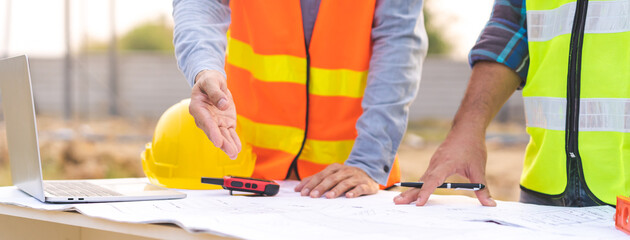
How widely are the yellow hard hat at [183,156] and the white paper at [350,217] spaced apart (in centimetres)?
22

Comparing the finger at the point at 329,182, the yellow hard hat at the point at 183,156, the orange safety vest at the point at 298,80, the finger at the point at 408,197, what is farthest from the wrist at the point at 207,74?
the finger at the point at 408,197

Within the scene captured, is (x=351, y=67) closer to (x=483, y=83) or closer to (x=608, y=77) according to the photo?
(x=483, y=83)

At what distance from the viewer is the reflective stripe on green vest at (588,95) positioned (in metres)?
1.34

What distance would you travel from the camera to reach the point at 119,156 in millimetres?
8727

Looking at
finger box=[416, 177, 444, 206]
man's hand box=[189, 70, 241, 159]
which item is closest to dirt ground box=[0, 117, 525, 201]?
finger box=[416, 177, 444, 206]

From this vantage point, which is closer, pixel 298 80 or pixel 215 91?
pixel 215 91

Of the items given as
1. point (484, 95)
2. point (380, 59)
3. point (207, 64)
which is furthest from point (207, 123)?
point (484, 95)

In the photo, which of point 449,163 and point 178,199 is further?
point 449,163

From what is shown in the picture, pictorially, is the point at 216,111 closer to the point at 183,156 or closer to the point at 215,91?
the point at 215,91

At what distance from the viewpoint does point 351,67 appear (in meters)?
1.79

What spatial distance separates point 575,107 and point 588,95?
0.04 meters

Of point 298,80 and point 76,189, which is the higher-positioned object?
point 298,80

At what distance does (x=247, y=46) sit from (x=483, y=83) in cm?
72

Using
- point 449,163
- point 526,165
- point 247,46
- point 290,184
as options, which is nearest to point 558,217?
point 449,163
